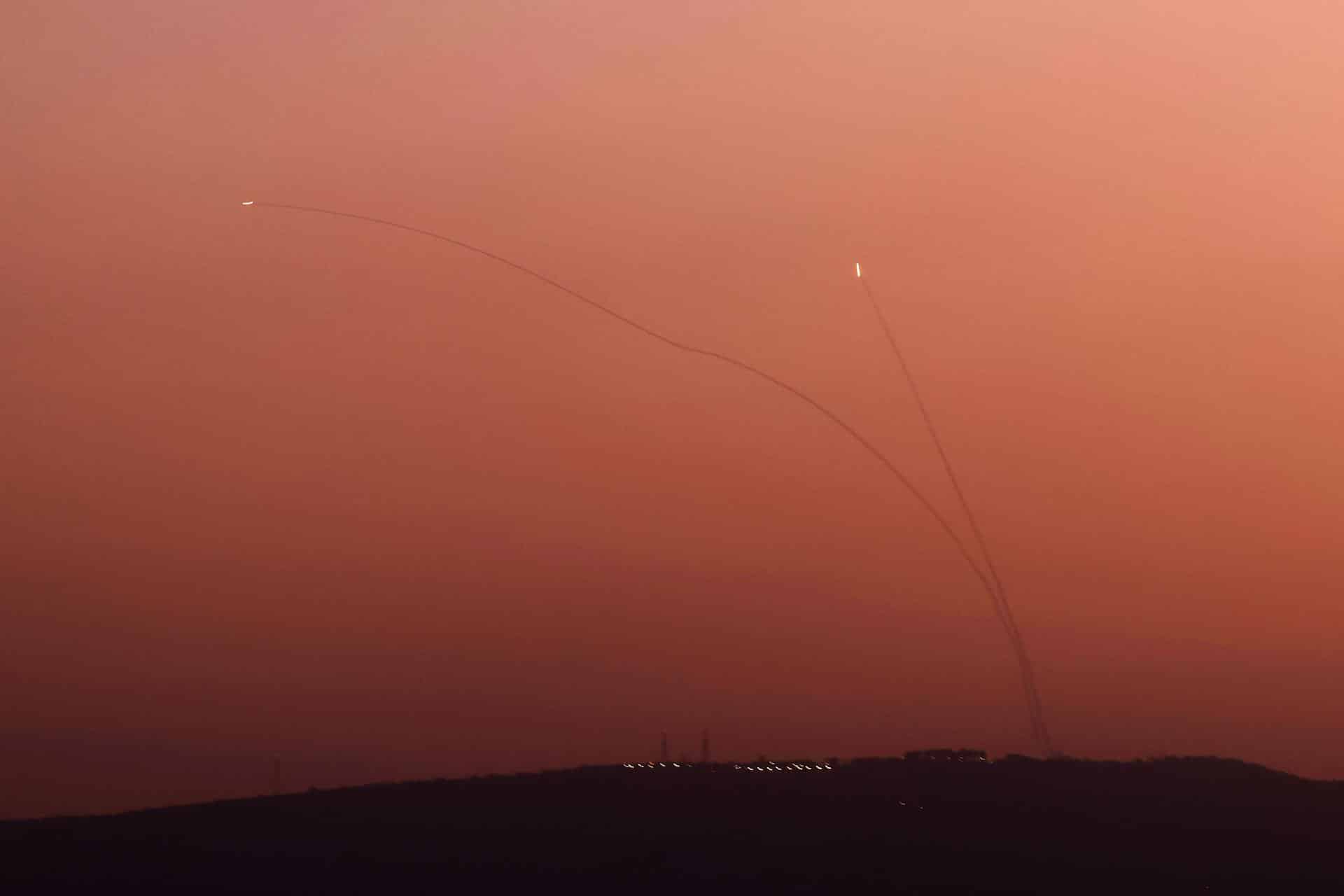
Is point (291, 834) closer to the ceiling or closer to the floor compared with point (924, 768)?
closer to the floor

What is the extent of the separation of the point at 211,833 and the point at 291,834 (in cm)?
344

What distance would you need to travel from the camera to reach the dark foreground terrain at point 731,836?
4244cm

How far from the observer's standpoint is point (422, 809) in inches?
2089

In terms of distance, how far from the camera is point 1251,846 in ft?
159

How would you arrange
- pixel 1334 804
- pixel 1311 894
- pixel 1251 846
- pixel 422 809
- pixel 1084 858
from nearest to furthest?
pixel 1311 894, pixel 1084 858, pixel 1251 846, pixel 422 809, pixel 1334 804

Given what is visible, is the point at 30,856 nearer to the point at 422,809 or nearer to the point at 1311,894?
the point at 422,809

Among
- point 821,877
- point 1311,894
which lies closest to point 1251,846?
point 1311,894

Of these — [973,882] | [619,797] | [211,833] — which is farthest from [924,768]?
[211,833]

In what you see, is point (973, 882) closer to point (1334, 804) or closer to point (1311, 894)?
point (1311, 894)

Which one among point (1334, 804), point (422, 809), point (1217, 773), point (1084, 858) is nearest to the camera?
point (1084, 858)

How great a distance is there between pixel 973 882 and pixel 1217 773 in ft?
82.2

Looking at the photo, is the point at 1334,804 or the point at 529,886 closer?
the point at 529,886

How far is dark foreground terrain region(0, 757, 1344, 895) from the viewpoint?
139ft

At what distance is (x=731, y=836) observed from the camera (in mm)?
45875
